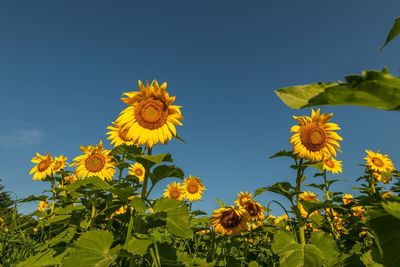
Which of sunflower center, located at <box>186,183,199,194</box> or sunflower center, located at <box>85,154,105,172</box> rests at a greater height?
sunflower center, located at <box>186,183,199,194</box>

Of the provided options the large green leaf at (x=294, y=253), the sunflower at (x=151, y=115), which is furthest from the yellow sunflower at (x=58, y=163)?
the large green leaf at (x=294, y=253)

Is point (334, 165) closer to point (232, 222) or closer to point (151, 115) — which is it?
point (232, 222)

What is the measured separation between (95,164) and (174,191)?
16.8 ft

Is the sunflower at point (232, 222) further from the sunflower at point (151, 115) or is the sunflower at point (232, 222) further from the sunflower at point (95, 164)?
the sunflower at point (151, 115)

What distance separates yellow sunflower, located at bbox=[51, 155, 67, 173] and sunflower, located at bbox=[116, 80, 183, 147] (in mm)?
4673

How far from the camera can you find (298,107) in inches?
30.4

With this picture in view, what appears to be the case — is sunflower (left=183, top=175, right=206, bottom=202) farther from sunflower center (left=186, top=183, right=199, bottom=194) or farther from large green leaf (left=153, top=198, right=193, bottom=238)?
large green leaf (left=153, top=198, right=193, bottom=238)

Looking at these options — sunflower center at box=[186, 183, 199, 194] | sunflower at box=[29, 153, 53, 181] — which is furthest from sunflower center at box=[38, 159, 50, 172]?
sunflower center at box=[186, 183, 199, 194]

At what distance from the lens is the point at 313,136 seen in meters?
5.99

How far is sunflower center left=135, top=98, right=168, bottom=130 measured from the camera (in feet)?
14.9

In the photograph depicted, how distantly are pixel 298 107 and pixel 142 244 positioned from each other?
2.97 meters

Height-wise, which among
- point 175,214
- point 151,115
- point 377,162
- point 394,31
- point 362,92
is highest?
point 377,162

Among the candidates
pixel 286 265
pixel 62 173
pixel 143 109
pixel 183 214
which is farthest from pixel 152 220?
pixel 62 173

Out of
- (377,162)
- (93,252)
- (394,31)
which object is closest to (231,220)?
(93,252)
